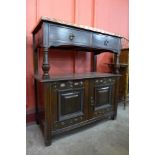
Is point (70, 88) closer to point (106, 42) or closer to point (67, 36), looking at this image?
point (67, 36)

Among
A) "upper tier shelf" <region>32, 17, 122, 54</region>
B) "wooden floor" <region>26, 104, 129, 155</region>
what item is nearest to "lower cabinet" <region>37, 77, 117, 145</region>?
"wooden floor" <region>26, 104, 129, 155</region>

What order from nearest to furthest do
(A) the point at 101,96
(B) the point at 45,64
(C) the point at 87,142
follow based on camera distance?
(B) the point at 45,64 < (C) the point at 87,142 < (A) the point at 101,96

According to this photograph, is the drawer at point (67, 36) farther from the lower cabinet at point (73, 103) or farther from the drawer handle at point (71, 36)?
the lower cabinet at point (73, 103)

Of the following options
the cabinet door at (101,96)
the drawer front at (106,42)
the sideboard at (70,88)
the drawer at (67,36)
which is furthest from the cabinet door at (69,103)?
the drawer front at (106,42)

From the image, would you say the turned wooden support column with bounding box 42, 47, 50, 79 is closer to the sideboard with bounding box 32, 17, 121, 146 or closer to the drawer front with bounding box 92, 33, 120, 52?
the sideboard with bounding box 32, 17, 121, 146

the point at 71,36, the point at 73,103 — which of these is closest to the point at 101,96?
the point at 73,103

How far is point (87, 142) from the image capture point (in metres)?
1.55

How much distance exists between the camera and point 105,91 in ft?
6.44

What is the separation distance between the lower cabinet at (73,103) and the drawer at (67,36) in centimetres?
40

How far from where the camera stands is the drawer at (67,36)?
55.9 inches

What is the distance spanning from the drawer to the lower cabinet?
1.30 feet

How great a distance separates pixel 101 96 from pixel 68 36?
86cm

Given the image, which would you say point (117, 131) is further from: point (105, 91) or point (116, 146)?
point (105, 91)
